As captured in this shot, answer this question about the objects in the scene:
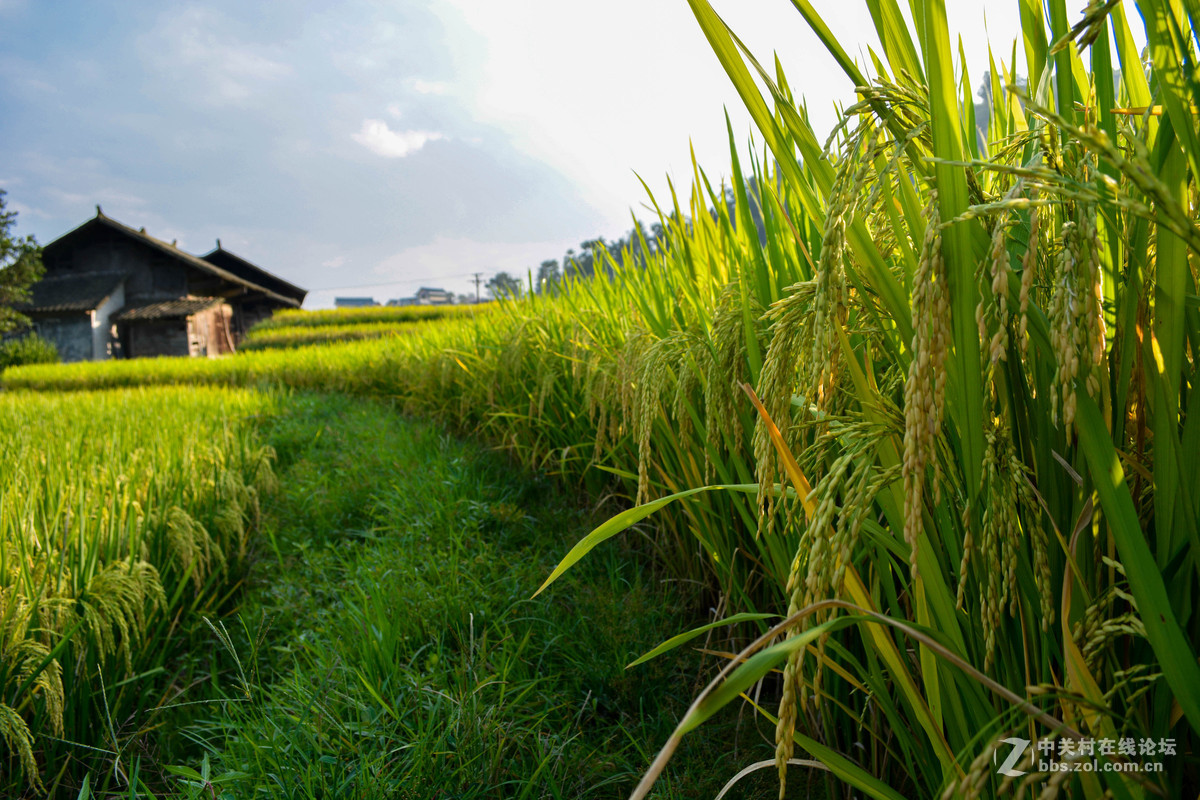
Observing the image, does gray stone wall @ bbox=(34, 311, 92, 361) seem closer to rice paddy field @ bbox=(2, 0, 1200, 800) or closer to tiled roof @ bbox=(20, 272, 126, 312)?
tiled roof @ bbox=(20, 272, 126, 312)

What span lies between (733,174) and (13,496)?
3093 mm

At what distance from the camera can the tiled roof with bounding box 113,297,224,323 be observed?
63.6 ft

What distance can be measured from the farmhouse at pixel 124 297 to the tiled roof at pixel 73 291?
31 mm

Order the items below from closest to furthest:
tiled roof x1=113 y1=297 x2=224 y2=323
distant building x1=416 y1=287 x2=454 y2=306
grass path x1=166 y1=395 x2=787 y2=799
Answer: grass path x1=166 y1=395 x2=787 y2=799 → tiled roof x1=113 y1=297 x2=224 y2=323 → distant building x1=416 y1=287 x2=454 y2=306

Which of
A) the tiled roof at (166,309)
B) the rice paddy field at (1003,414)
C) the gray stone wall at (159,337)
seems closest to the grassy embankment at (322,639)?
the rice paddy field at (1003,414)

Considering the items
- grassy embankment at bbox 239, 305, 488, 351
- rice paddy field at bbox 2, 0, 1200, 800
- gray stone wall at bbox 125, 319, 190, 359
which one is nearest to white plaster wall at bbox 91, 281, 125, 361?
gray stone wall at bbox 125, 319, 190, 359

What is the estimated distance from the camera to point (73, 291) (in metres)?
20.6

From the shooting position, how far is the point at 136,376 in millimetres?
10227

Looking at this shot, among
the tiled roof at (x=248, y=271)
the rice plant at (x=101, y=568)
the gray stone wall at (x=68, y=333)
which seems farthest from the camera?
the tiled roof at (x=248, y=271)

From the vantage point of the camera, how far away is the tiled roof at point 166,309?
19.4 metres

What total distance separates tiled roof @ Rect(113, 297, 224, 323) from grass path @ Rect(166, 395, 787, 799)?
19702mm
